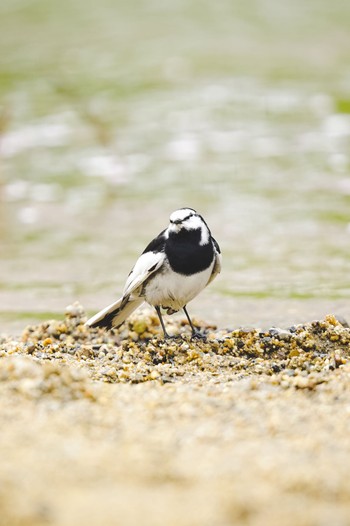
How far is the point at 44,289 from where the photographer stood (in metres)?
9.29

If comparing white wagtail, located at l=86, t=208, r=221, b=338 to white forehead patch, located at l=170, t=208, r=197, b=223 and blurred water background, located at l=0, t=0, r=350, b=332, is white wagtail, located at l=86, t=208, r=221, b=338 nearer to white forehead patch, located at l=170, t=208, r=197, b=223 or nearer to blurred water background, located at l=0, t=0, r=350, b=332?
white forehead patch, located at l=170, t=208, r=197, b=223

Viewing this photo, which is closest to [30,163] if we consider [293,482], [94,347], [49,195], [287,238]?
[49,195]

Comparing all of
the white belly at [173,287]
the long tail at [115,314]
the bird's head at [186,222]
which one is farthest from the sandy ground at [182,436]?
the bird's head at [186,222]

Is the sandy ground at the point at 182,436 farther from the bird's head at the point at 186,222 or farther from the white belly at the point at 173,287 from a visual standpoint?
the bird's head at the point at 186,222

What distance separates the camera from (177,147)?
15.0m

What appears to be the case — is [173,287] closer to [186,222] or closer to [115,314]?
[186,222]

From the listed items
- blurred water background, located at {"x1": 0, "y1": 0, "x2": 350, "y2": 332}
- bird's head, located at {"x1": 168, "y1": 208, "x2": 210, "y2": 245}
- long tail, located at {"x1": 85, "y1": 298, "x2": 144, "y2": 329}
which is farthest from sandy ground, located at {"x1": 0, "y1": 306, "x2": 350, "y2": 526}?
blurred water background, located at {"x1": 0, "y1": 0, "x2": 350, "y2": 332}

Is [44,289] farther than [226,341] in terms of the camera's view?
Yes

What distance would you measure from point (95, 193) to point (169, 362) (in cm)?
784

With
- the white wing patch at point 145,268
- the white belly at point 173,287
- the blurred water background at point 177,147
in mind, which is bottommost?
the white belly at point 173,287

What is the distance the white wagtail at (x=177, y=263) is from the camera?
6180 mm

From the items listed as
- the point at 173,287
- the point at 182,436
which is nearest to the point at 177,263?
the point at 173,287

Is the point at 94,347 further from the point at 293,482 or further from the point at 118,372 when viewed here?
the point at 293,482

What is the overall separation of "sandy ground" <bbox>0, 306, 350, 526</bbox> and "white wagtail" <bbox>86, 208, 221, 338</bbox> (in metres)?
0.51
